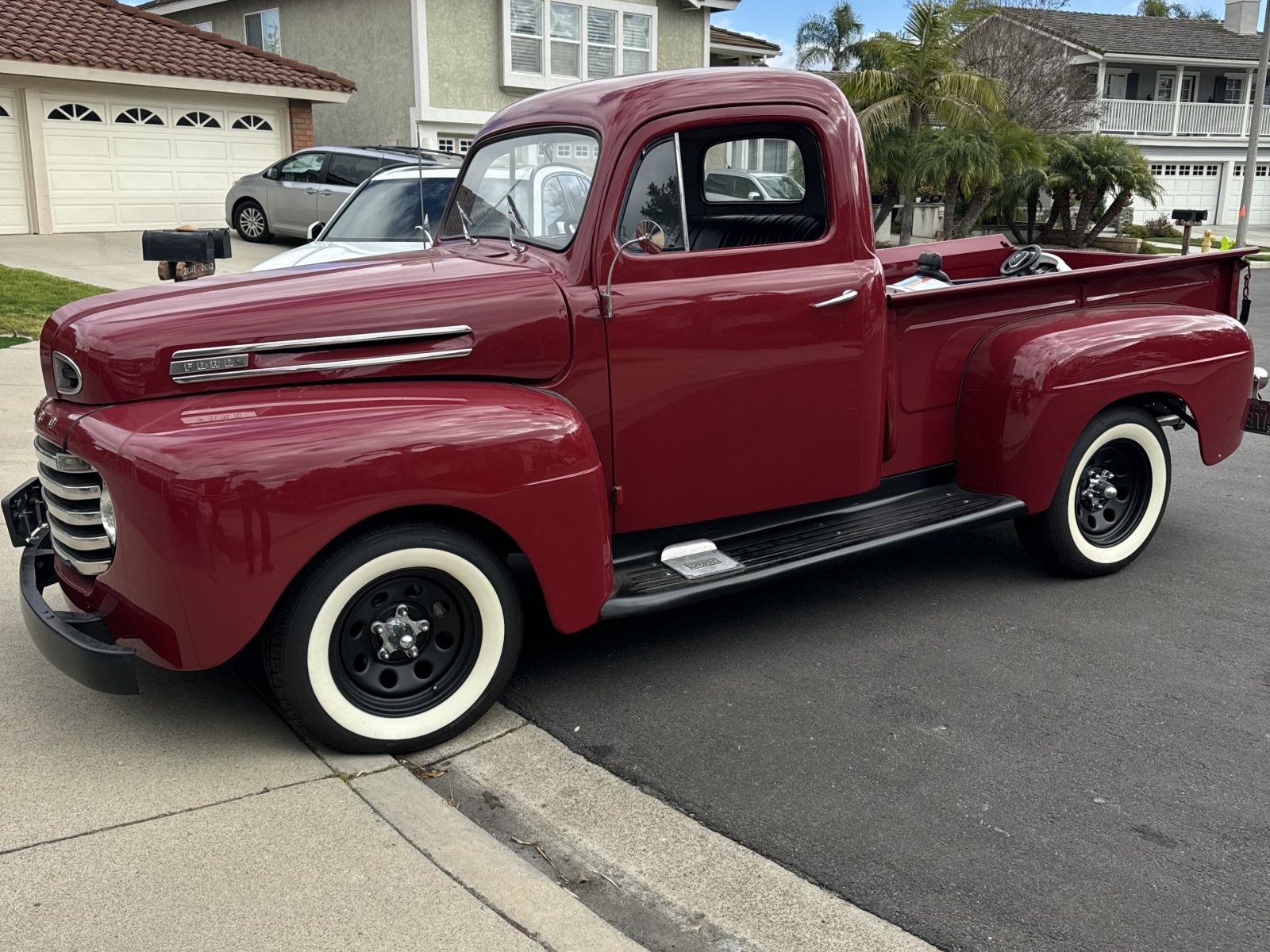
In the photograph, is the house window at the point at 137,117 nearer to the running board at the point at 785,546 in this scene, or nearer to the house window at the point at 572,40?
the house window at the point at 572,40

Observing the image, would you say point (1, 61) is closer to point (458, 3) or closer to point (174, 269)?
point (458, 3)

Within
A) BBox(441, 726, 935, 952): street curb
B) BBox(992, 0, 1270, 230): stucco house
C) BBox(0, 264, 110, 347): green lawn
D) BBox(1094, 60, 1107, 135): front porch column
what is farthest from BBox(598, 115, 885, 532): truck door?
BBox(992, 0, 1270, 230): stucco house

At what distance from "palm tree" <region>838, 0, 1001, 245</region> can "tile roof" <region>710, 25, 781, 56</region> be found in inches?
327

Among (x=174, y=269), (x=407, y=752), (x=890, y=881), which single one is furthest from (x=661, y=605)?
(x=174, y=269)

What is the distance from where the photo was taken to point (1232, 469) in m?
7.32

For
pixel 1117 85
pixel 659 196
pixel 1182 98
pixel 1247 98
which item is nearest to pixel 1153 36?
pixel 1117 85

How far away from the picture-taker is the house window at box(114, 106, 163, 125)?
19.0 metres

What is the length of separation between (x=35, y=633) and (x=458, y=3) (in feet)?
71.8

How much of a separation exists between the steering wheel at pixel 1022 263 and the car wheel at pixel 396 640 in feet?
12.1

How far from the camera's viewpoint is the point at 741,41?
30859 millimetres

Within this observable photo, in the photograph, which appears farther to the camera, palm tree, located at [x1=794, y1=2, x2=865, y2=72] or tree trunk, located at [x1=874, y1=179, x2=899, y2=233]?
palm tree, located at [x1=794, y1=2, x2=865, y2=72]

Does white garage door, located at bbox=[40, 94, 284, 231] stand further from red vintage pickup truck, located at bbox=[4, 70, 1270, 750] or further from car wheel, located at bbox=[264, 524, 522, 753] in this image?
car wheel, located at bbox=[264, 524, 522, 753]

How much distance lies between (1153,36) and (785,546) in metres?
46.2

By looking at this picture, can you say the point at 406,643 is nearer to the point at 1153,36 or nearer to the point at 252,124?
the point at 252,124
